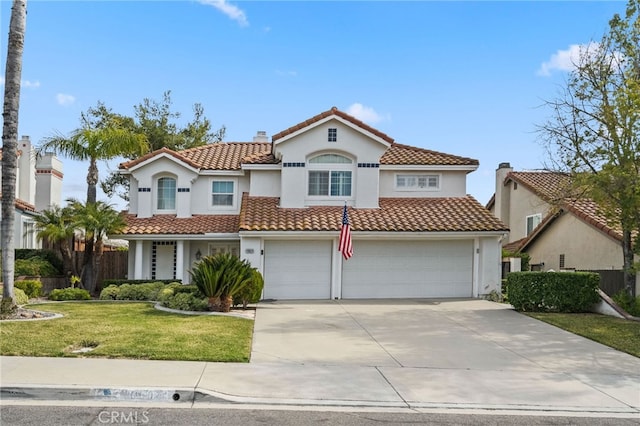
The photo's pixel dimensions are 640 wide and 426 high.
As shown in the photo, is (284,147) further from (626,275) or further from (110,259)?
(626,275)

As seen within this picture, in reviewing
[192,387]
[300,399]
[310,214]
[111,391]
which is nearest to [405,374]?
[300,399]

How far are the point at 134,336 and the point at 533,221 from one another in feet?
74.4

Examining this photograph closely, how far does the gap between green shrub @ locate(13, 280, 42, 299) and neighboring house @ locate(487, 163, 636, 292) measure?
59.1 ft

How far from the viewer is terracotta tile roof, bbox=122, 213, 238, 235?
2147 cm

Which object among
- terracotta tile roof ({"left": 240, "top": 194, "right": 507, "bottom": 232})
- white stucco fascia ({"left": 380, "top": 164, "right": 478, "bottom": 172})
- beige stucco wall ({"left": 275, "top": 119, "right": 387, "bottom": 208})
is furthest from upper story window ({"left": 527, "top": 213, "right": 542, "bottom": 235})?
beige stucco wall ({"left": 275, "top": 119, "right": 387, "bottom": 208})

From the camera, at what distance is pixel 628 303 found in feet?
53.4

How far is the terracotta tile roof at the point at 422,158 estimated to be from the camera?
2303 centimetres

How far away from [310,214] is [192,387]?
1384 cm

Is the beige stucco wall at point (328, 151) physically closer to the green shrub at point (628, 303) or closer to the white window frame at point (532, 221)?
the green shrub at point (628, 303)

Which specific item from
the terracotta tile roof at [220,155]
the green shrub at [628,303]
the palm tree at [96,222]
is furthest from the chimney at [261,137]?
the green shrub at [628,303]

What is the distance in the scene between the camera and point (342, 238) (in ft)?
61.1

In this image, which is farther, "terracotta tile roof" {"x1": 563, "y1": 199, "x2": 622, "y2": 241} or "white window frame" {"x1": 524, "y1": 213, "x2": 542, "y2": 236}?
Result: "white window frame" {"x1": 524, "y1": 213, "x2": 542, "y2": 236}

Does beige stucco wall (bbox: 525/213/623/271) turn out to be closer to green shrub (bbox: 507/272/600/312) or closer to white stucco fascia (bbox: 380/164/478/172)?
green shrub (bbox: 507/272/600/312)

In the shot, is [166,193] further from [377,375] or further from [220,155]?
[377,375]
